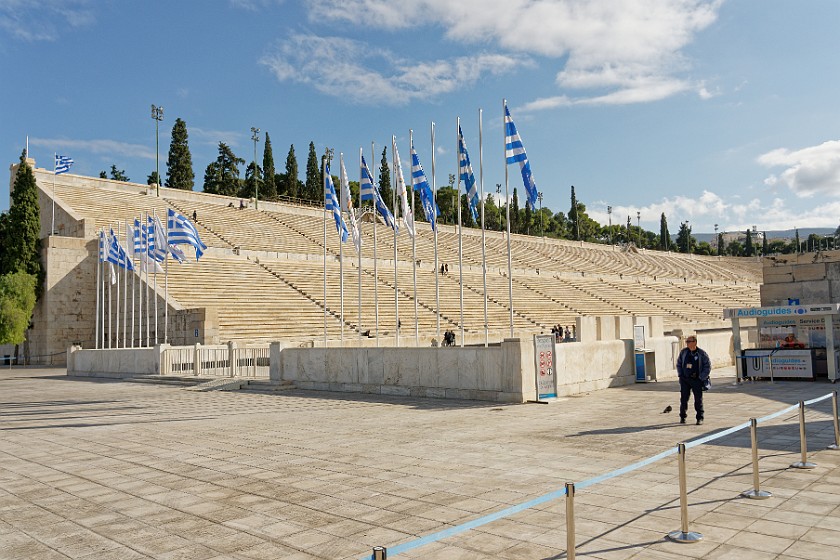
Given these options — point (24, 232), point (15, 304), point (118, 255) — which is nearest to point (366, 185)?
point (118, 255)

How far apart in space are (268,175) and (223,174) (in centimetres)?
645

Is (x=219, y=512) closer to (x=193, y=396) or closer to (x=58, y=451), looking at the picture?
(x=58, y=451)

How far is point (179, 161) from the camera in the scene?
243 ft

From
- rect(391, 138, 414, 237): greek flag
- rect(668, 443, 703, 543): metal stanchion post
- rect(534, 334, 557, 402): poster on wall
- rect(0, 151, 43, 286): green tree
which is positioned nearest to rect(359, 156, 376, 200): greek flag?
rect(391, 138, 414, 237): greek flag

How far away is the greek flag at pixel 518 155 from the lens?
1817 cm

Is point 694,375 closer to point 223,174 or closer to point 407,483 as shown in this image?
point 407,483

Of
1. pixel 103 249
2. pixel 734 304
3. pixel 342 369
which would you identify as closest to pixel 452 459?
pixel 342 369

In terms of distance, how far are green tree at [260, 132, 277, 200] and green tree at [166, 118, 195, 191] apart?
30.6ft

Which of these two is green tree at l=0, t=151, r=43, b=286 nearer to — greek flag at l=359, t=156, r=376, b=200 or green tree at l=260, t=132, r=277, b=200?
greek flag at l=359, t=156, r=376, b=200

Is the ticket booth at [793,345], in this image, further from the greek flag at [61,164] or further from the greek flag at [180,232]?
the greek flag at [61,164]

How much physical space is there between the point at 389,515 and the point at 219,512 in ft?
6.00

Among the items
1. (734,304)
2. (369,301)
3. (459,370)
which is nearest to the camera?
(459,370)

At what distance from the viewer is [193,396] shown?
778 inches

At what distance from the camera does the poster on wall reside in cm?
1509
